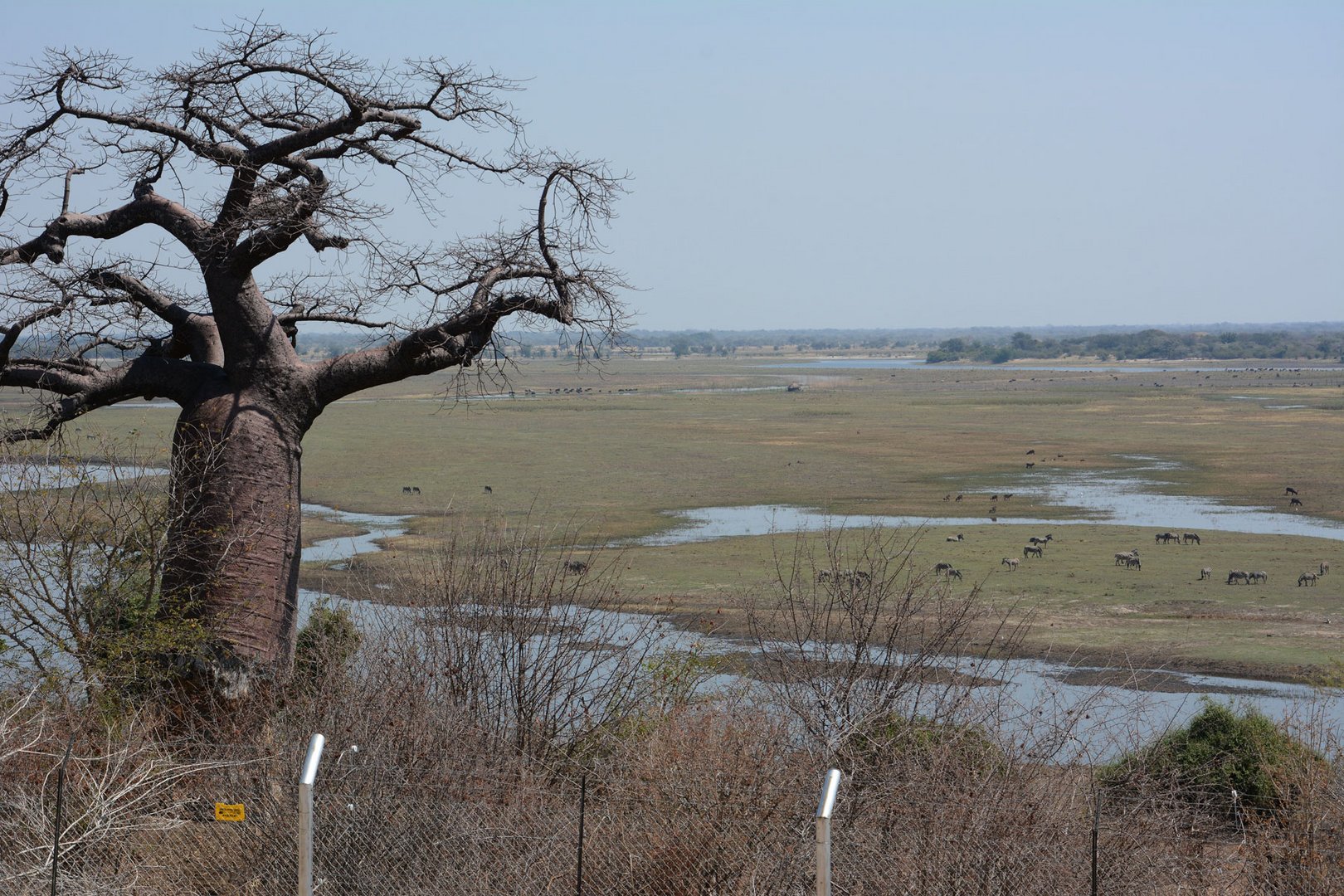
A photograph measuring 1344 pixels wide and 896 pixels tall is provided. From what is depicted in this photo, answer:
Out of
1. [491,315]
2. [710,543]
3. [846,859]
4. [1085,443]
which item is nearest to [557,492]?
[710,543]

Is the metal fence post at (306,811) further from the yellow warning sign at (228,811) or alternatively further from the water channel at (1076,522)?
the water channel at (1076,522)

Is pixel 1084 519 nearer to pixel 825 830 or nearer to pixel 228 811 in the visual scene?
pixel 228 811

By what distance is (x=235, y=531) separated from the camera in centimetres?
1030

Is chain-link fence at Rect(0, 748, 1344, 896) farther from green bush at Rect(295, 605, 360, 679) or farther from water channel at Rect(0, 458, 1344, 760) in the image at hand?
water channel at Rect(0, 458, 1344, 760)

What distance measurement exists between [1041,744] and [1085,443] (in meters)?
61.4

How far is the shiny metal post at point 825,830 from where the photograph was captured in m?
5.80

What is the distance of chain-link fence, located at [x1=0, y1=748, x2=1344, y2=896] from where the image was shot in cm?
789

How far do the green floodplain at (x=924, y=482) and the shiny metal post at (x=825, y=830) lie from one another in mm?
4493

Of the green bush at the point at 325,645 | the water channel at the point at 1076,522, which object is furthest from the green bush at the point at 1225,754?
the green bush at the point at 325,645

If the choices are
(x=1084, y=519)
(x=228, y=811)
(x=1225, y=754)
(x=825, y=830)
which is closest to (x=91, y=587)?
(x=228, y=811)

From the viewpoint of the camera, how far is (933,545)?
122 ft

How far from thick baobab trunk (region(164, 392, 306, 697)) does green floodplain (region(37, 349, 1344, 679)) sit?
5.65 feet

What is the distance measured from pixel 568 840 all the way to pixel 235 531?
12.7ft

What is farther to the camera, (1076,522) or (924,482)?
(924,482)
